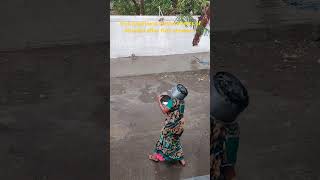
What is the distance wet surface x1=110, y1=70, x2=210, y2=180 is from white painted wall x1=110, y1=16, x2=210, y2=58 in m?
2.86

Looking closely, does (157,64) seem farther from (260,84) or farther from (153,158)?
A: (260,84)

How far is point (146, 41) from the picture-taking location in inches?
551

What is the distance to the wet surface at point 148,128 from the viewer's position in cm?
532

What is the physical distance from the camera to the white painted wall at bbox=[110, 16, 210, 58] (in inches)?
538

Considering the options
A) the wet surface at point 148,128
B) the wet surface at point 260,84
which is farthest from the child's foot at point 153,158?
the wet surface at point 260,84
